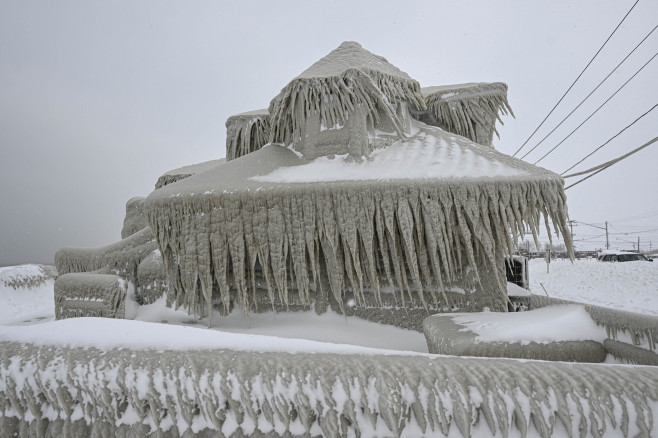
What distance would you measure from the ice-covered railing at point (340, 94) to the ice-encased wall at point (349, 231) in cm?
91

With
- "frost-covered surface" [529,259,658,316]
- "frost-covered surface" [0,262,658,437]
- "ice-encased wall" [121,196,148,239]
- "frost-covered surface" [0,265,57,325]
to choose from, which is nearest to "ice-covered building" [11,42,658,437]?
"frost-covered surface" [0,262,658,437]

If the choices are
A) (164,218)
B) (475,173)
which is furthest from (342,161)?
(164,218)

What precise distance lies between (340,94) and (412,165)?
4.06ft

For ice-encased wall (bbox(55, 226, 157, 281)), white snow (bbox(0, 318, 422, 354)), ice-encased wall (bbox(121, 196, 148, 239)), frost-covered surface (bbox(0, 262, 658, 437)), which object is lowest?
frost-covered surface (bbox(0, 262, 658, 437))

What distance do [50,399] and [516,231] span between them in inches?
141

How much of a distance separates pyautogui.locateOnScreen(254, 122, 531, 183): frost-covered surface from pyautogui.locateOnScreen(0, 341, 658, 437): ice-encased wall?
2142 millimetres

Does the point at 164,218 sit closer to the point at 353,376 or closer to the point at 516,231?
the point at 353,376

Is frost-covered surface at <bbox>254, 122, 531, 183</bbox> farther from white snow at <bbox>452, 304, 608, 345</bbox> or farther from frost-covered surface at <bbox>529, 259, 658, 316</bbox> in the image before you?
frost-covered surface at <bbox>529, 259, 658, 316</bbox>

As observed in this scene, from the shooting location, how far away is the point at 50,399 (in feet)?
5.57

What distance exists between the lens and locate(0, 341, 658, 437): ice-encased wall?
4.54 feet

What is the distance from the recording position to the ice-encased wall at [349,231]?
324 centimetres

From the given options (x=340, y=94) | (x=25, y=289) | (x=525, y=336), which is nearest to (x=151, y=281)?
(x=340, y=94)

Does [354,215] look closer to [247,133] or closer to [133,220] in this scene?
[247,133]

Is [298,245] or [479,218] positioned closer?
[479,218]
